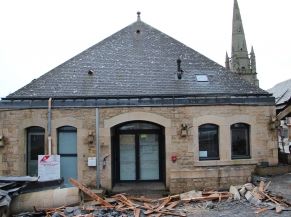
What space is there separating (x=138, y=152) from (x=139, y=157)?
0.22 metres

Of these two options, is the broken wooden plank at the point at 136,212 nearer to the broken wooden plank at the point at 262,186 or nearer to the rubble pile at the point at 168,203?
the rubble pile at the point at 168,203

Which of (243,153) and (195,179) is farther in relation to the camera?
(243,153)

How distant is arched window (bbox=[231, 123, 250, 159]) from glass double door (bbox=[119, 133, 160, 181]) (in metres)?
3.08

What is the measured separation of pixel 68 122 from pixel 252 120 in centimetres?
733

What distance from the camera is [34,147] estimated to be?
13.7m

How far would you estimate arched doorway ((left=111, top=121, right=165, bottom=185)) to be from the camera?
47.4ft

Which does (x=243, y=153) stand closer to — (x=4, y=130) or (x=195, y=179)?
(x=195, y=179)

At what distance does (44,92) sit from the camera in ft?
45.5

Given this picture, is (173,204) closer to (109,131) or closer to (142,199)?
(142,199)

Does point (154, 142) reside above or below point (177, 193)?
above

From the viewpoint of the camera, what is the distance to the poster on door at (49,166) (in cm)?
1284

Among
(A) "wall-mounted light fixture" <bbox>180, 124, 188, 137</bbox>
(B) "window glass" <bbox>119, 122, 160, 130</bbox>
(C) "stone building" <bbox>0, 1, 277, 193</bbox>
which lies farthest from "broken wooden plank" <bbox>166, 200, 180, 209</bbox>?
(B) "window glass" <bbox>119, 122, 160, 130</bbox>

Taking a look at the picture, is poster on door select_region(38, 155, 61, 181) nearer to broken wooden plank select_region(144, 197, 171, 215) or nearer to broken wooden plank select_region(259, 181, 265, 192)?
broken wooden plank select_region(144, 197, 171, 215)

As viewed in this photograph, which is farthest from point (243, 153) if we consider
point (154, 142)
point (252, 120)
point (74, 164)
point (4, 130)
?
point (4, 130)
